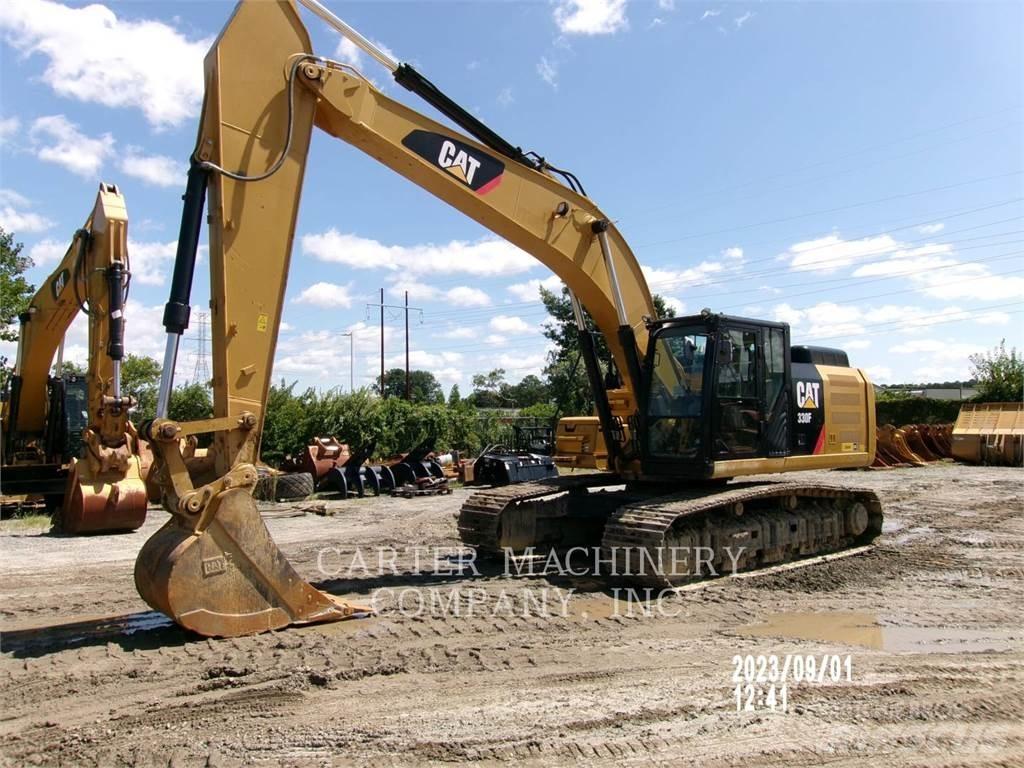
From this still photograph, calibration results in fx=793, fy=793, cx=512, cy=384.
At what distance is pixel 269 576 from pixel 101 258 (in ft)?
23.7

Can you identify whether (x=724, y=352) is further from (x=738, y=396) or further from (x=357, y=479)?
(x=357, y=479)

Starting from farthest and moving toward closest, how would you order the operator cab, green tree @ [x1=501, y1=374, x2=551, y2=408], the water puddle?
green tree @ [x1=501, y1=374, x2=551, y2=408]
the operator cab
the water puddle

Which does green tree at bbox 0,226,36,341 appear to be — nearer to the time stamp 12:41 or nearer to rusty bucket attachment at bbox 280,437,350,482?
rusty bucket attachment at bbox 280,437,350,482

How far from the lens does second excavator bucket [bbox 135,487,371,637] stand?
5.20m

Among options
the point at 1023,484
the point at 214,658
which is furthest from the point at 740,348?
the point at 1023,484

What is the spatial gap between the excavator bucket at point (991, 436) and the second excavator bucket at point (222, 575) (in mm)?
24097

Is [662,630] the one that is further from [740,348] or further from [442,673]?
[740,348]

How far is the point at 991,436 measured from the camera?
23922 mm

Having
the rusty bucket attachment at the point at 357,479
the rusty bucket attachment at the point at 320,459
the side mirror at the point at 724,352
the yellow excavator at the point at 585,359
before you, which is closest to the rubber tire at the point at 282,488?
the rusty bucket attachment at the point at 357,479

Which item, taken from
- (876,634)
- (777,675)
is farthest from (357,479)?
(777,675)

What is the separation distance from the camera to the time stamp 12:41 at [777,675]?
4.54 meters

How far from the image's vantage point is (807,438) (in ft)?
28.6

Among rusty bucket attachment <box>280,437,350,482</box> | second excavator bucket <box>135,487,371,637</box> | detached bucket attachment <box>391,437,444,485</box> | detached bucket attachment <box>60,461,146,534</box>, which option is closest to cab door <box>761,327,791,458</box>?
second excavator bucket <box>135,487,371,637</box>

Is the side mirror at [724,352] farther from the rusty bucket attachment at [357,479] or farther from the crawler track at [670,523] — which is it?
the rusty bucket attachment at [357,479]
